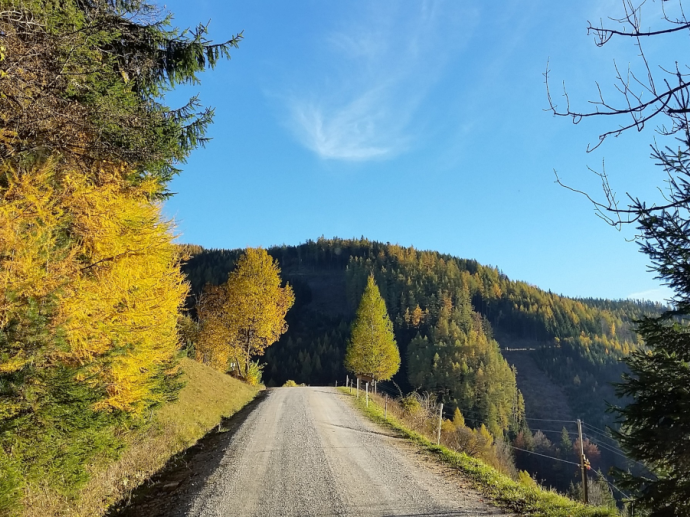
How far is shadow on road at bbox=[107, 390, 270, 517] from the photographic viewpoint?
22.0 feet

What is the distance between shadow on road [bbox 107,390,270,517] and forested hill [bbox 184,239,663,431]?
78560 mm

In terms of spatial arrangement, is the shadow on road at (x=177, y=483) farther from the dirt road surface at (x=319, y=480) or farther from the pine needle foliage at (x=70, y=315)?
the pine needle foliage at (x=70, y=315)

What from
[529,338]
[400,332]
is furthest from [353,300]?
[529,338]

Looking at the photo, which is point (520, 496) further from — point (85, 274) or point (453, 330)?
point (453, 330)

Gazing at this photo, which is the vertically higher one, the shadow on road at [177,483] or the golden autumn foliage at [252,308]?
the golden autumn foliage at [252,308]

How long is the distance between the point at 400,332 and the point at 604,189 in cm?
13111

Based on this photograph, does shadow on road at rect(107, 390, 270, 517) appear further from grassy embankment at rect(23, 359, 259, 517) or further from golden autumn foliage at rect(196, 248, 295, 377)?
golden autumn foliage at rect(196, 248, 295, 377)

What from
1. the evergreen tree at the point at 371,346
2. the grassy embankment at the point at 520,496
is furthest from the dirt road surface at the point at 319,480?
the evergreen tree at the point at 371,346

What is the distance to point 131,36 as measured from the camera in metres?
8.48

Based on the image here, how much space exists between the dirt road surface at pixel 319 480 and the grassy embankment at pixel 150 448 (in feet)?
2.63

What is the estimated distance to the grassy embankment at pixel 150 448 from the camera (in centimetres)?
586

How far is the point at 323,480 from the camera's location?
25.9 ft

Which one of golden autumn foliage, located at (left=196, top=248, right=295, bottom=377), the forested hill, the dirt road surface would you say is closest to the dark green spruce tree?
the dirt road surface

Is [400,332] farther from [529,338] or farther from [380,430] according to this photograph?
[380,430]
